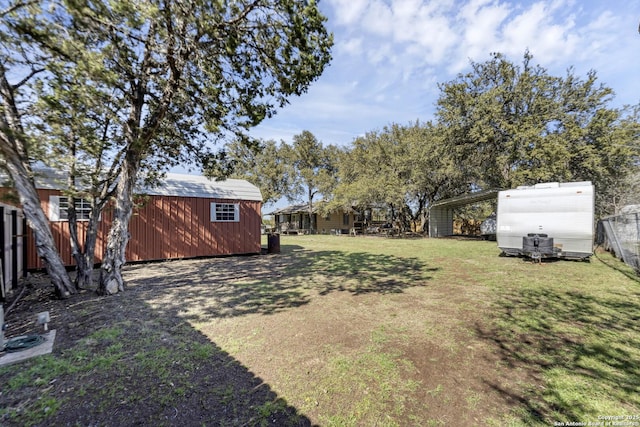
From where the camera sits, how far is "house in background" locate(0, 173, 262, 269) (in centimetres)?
834

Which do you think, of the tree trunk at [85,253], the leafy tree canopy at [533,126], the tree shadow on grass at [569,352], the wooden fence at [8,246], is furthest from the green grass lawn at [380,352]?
the leafy tree canopy at [533,126]

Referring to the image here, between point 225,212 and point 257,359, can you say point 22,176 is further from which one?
point 225,212

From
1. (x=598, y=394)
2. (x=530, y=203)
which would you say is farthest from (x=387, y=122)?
(x=598, y=394)

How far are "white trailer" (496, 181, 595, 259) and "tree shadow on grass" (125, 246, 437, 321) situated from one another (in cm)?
385

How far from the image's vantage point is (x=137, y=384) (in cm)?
264

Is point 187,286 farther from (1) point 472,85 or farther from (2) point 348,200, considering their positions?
(1) point 472,85

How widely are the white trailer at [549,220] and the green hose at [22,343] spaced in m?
12.6

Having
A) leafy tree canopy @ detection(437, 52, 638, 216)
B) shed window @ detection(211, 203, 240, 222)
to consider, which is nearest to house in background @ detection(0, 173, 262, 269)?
shed window @ detection(211, 203, 240, 222)

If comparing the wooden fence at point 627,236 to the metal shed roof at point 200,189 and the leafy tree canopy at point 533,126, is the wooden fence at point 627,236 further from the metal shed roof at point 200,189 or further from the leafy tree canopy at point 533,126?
the metal shed roof at point 200,189

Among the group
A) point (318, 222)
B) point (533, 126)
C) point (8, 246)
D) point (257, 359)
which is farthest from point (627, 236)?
point (318, 222)

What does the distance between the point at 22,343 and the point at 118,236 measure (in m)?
2.82

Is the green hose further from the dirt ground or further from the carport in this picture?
the carport

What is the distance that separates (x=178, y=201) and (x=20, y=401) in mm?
8895

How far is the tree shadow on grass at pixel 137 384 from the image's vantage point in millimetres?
2209
